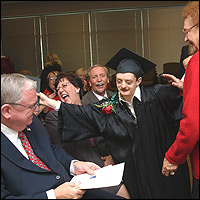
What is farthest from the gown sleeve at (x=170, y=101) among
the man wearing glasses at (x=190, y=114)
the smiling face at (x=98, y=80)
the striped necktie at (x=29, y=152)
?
the smiling face at (x=98, y=80)

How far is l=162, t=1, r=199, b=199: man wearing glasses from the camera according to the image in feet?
5.24

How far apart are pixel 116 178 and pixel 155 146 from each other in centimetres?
86

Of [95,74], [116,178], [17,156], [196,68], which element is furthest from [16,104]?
[95,74]

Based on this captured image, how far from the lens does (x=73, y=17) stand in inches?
401

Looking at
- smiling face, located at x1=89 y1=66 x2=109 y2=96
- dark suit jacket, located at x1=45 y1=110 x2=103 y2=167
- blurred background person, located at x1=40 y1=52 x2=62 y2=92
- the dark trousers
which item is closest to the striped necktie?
dark suit jacket, located at x1=45 y1=110 x2=103 y2=167

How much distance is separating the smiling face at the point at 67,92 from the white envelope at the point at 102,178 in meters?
1.22

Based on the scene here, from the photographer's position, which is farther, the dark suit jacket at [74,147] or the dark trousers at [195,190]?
the dark suit jacket at [74,147]

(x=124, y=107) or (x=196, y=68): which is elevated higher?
(x=196, y=68)

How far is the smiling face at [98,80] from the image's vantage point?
4.09 metres

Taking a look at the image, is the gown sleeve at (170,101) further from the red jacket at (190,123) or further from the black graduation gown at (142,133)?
the red jacket at (190,123)

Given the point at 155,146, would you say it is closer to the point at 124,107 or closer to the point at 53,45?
the point at 124,107

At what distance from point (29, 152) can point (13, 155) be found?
0.24 metres

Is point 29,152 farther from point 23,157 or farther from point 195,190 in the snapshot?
point 195,190

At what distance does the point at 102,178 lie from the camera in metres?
1.90
